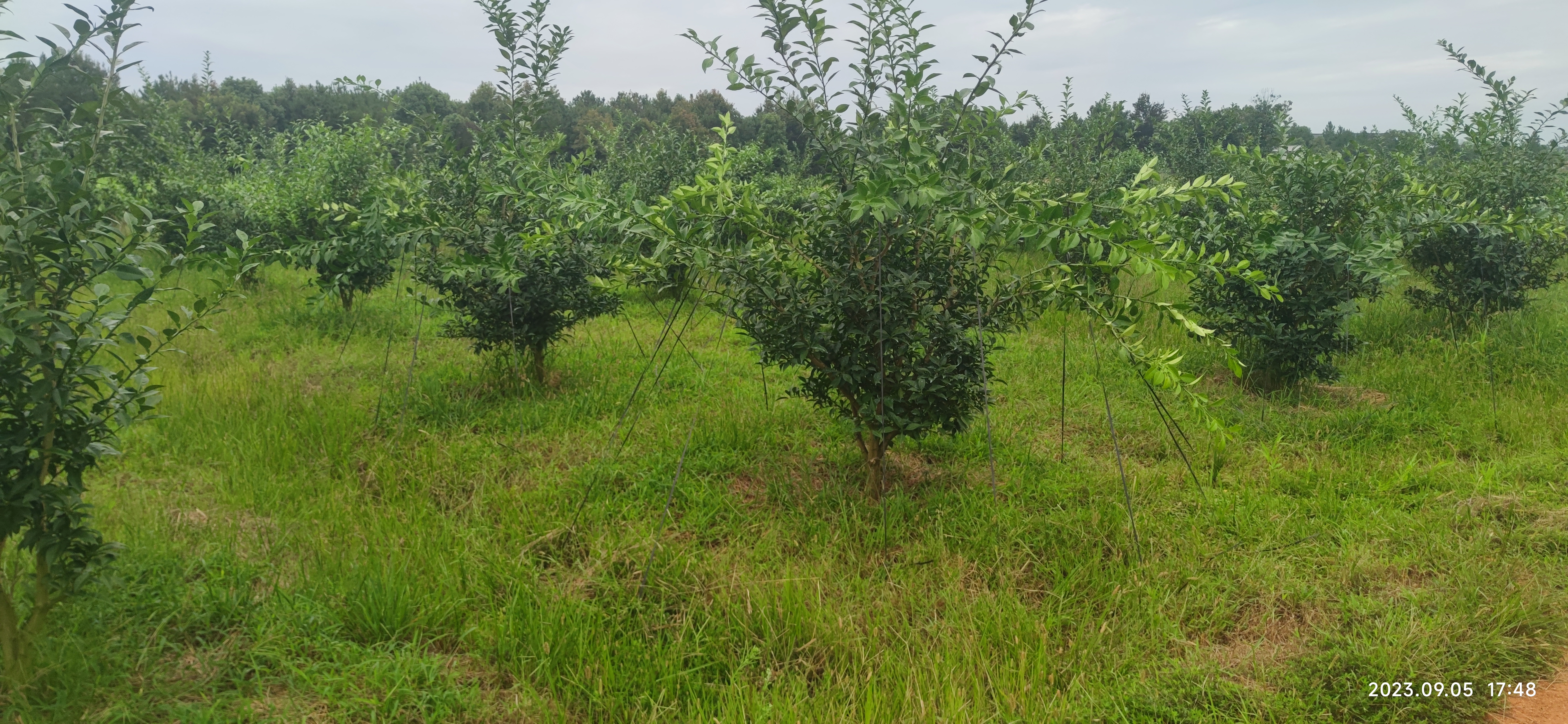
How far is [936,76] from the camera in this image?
3.41 meters

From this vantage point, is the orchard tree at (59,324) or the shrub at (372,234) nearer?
the orchard tree at (59,324)

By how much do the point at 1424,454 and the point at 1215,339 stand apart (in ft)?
8.29

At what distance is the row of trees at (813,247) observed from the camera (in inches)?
89.5

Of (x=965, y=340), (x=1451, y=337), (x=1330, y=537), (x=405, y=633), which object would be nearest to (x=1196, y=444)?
(x=1330, y=537)

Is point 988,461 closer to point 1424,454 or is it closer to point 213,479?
point 1424,454

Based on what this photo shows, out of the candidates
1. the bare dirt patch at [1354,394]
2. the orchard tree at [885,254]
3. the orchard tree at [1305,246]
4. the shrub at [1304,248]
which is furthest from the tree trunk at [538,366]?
the bare dirt patch at [1354,394]

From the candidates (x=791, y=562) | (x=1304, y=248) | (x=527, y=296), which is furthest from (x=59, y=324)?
(x=1304, y=248)

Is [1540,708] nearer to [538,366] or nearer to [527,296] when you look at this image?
[527,296]

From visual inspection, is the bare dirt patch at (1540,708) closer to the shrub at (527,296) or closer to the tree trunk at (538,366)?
the shrub at (527,296)

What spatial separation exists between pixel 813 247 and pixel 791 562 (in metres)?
1.41

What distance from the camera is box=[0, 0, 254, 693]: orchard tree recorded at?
2.10 m

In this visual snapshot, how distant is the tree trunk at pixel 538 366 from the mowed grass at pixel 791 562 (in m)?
0.14

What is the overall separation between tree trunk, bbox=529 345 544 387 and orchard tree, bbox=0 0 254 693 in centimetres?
296

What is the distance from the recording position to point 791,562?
3.23 m
